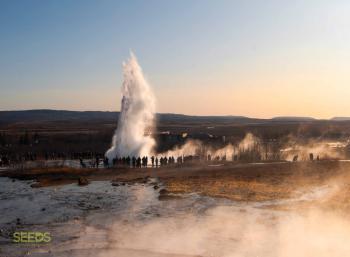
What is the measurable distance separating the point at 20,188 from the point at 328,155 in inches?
1420

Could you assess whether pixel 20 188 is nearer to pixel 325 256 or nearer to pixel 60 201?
pixel 60 201

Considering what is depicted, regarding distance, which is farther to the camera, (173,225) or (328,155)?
(328,155)

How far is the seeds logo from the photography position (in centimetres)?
1608

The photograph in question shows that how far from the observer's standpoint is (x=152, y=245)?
15.5m

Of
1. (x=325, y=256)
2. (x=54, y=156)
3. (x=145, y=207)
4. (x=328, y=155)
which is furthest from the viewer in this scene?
(x=328, y=155)

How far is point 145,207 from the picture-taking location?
22531 mm

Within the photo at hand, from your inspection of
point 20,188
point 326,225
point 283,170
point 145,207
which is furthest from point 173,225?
point 283,170

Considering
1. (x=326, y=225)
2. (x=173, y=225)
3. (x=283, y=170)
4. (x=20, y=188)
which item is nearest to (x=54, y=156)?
(x=20, y=188)

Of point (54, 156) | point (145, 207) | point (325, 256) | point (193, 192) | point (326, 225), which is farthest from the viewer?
point (54, 156)

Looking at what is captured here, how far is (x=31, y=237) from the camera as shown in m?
16.6

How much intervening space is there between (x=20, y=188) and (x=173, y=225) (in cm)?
1495

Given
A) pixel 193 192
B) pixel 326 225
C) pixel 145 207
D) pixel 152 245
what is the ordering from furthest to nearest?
pixel 193 192, pixel 145 207, pixel 326 225, pixel 152 245

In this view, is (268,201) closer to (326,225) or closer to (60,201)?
(326,225)

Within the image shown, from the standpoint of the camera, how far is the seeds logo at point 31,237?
16.1 m
